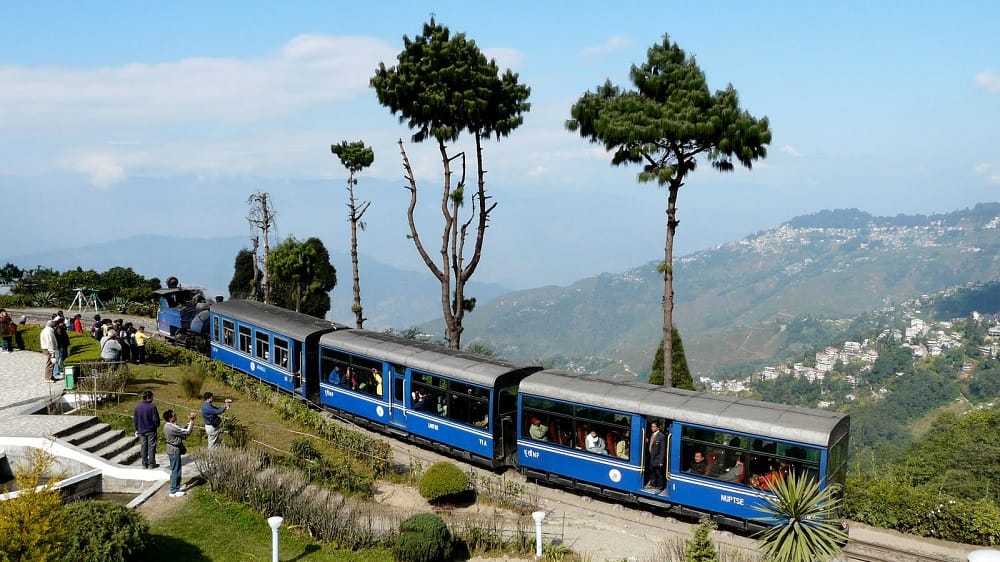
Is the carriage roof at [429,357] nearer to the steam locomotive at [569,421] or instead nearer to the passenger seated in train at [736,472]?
the steam locomotive at [569,421]

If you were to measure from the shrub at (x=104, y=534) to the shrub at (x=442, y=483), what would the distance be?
233 inches

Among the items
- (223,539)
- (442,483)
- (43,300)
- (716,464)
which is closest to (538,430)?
(442,483)

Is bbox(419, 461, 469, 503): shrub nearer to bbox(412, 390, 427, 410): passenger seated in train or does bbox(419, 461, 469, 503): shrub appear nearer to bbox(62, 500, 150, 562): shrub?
bbox(412, 390, 427, 410): passenger seated in train

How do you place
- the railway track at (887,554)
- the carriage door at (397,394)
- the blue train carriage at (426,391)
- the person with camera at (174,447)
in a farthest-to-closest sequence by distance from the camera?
the carriage door at (397,394), the blue train carriage at (426,391), the person with camera at (174,447), the railway track at (887,554)

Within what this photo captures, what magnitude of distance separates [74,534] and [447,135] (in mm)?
19190

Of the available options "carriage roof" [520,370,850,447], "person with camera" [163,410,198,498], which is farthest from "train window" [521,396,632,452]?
"person with camera" [163,410,198,498]

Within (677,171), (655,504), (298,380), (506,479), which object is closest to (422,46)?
(677,171)

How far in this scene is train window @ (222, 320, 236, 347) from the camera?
27.8 m

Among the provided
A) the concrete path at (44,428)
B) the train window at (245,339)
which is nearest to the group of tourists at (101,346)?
the concrete path at (44,428)

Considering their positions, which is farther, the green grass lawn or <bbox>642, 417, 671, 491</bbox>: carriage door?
<bbox>642, 417, 671, 491</bbox>: carriage door

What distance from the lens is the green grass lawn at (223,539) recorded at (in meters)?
13.6

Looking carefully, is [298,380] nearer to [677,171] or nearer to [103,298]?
[677,171]

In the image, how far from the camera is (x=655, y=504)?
53.2 ft

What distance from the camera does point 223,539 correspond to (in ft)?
46.8
